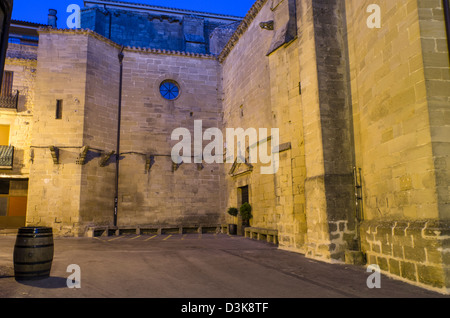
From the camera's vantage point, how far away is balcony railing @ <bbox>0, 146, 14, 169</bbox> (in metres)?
14.9

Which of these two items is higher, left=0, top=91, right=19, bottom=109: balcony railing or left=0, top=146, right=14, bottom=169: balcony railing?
left=0, top=91, right=19, bottom=109: balcony railing

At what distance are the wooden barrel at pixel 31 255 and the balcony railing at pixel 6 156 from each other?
1183 centimetres

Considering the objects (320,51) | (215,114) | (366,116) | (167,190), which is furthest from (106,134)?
(366,116)

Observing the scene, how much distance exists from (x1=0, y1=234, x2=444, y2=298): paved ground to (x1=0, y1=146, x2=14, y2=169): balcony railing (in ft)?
29.3

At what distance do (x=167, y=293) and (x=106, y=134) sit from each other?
39.5 feet

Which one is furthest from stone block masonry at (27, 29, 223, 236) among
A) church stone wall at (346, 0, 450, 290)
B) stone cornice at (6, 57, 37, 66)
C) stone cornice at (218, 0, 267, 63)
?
church stone wall at (346, 0, 450, 290)

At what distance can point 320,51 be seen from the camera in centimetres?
752

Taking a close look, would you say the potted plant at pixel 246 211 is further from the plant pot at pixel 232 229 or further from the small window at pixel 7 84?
the small window at pixel 7 84

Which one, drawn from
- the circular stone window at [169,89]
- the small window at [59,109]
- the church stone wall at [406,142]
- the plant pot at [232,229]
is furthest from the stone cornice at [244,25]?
the plant pot at [232,229]

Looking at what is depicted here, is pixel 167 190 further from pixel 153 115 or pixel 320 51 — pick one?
pixel 320 51

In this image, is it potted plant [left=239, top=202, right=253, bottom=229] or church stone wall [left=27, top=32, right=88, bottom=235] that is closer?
potted plant [left=239, top=202, right=253, bottom=229]

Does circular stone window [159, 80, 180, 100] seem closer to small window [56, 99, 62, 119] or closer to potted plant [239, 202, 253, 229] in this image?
small window [56, 99, 62, 119]

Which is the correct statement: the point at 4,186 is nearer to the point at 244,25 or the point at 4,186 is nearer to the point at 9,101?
the point at 9,101

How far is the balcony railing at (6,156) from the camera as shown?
14.9 meters
